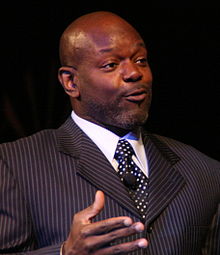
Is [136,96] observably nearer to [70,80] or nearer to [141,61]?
[141,61]

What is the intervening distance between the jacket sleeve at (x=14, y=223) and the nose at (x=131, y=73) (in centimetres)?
42

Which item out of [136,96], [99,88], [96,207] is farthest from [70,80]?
[96,207]

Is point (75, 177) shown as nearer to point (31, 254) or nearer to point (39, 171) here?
point (39, 171)

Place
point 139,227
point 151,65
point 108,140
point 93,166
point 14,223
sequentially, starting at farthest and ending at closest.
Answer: point 151,65
point 108,140
point 93,166
point 14,223
point 139,227

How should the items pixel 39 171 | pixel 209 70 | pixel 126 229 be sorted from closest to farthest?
pixel 126 229
pixel 39 171
pixel 209 70

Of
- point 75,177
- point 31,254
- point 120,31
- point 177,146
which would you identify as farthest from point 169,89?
point 31,254

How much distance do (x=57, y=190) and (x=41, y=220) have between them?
90 millimetres

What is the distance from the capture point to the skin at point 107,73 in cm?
161

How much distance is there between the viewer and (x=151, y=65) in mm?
2203

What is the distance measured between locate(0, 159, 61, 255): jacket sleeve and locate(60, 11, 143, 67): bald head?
434mm

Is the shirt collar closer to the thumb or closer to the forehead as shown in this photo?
the forehead

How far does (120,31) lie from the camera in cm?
166

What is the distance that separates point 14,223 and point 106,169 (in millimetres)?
290

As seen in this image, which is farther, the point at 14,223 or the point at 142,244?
the point at 14,223
